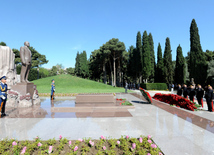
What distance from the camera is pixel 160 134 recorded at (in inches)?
162

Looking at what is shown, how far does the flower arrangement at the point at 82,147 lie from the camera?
10.0 ft

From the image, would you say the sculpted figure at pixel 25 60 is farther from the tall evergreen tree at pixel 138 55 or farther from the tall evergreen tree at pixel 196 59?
the tall evergreen tree at pixel 138 55

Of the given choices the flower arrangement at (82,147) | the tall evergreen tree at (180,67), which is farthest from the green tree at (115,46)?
the flower arrangement at (82,147)

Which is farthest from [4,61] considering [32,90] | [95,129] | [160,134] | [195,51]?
[195,51]

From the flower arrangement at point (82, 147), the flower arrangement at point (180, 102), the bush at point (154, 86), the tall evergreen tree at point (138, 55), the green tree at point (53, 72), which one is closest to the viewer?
the flower arrangement at point (82, 147)

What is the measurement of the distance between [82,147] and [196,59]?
30.4 m

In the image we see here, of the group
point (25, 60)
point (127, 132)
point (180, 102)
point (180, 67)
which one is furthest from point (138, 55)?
point (127, 132)

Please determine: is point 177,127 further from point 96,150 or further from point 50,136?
point 50,136

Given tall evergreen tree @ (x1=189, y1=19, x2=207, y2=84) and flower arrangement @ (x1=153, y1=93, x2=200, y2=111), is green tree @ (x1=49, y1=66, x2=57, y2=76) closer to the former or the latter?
tall evergreen tree @ (x1=189, y1=19, x2=207, y2=84)

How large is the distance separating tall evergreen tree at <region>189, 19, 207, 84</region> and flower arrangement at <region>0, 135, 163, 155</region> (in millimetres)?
28568

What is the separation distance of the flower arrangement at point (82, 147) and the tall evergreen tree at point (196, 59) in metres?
28.6

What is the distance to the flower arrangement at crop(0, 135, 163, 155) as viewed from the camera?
10.0ft

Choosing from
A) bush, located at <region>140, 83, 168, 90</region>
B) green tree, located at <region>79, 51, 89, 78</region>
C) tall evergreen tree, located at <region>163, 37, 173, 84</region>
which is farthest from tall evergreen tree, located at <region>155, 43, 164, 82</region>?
green tree, located at <region>79, 51, 89, 78</region>

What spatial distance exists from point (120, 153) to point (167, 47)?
36.1 meters
